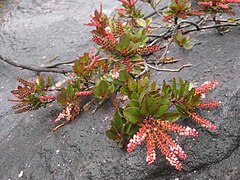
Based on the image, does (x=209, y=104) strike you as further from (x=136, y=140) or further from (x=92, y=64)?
(x=92, y=64)

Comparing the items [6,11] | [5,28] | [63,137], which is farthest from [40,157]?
[6,11]

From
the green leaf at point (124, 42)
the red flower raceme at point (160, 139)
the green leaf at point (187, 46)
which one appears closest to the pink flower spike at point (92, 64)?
the green leaf at point (124, 42)

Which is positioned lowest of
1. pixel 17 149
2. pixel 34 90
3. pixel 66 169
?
pixel 17 149

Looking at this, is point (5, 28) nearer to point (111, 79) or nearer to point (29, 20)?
point (29, 20)

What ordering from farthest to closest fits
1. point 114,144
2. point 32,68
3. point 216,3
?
point 32,68
point 216,3
point 114,144

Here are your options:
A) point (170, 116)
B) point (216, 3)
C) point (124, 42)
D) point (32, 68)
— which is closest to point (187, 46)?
point (216, 3)

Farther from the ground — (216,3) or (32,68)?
(216,3)

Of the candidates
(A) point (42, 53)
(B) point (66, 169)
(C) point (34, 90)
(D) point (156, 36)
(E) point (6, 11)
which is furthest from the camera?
(E) point (6, 11)

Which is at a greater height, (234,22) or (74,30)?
(234,22)

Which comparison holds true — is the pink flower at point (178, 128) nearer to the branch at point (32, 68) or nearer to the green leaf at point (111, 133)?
the green leaf at point (111, 133)

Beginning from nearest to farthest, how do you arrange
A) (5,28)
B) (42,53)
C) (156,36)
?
(156,36) → (42,53) → (5,28)

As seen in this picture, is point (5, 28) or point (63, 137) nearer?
point (63, 137)
